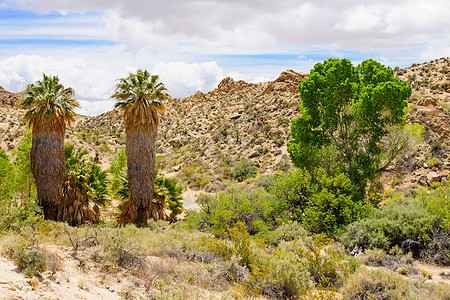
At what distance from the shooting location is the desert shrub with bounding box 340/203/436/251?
11.2 meters

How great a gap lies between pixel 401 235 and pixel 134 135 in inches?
480

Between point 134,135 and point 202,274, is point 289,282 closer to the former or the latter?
point 202,274

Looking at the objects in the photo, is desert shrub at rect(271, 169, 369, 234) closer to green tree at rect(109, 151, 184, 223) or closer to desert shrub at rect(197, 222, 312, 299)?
desert shrub at rect(197, 222, 312, 299)

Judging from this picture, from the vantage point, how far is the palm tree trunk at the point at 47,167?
597 inches

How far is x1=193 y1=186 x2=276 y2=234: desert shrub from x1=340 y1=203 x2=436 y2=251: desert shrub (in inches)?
133

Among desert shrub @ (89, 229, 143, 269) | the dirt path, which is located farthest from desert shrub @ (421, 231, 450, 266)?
the dirt path

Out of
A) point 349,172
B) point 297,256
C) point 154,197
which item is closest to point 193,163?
point 154,197

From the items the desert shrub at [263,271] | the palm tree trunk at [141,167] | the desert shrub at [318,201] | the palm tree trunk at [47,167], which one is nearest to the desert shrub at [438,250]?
the desert shrub at [318,201]

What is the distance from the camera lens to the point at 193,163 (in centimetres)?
3819

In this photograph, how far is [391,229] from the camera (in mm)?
11633

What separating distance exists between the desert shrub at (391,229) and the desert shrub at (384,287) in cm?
401

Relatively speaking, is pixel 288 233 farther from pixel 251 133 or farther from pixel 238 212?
pixel 251 133

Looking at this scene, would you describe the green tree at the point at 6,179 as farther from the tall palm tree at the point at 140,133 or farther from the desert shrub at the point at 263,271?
the desert shrub at the point at 263,271

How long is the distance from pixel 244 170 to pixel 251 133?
37.3 ft
